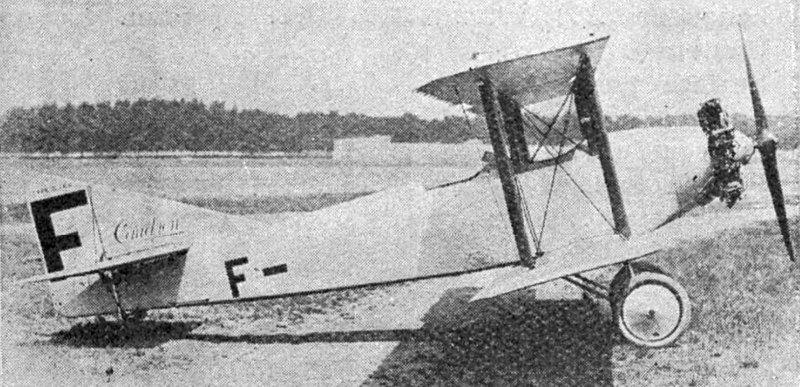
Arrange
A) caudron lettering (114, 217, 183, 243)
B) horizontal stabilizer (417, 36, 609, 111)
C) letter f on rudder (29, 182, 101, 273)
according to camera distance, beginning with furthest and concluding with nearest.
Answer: caudron lettering (114, 217, 183, 243) < letter f on rudder (29, 182, 101, 273) < horizontal stabilizer (417, 36, 609, 111)

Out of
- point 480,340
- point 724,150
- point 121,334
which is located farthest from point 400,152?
point 724,150

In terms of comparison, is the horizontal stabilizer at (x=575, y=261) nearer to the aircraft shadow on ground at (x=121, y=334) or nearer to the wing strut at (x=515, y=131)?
the wing strut at (x=515, y=131)

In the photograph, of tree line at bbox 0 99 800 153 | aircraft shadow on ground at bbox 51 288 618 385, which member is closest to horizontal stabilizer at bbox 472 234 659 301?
aircraft shadow on ground at bbox 51 288 618 385

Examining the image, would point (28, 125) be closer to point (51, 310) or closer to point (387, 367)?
point (51, 310)

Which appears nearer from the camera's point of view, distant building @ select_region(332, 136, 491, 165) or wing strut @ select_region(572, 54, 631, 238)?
wing strut @ select_region(572, 54, 631, 238)

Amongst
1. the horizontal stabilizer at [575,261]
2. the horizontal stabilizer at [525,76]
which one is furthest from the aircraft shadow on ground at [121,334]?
the horizontal stabilizer at [525,76]

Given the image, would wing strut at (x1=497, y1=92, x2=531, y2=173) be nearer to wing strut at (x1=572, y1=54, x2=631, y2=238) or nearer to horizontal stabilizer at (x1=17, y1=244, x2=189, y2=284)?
wing strut at (x1=572, y1=54, x2=631, y2=238)

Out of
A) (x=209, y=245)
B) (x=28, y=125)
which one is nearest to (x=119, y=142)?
(x=28, y=125)
